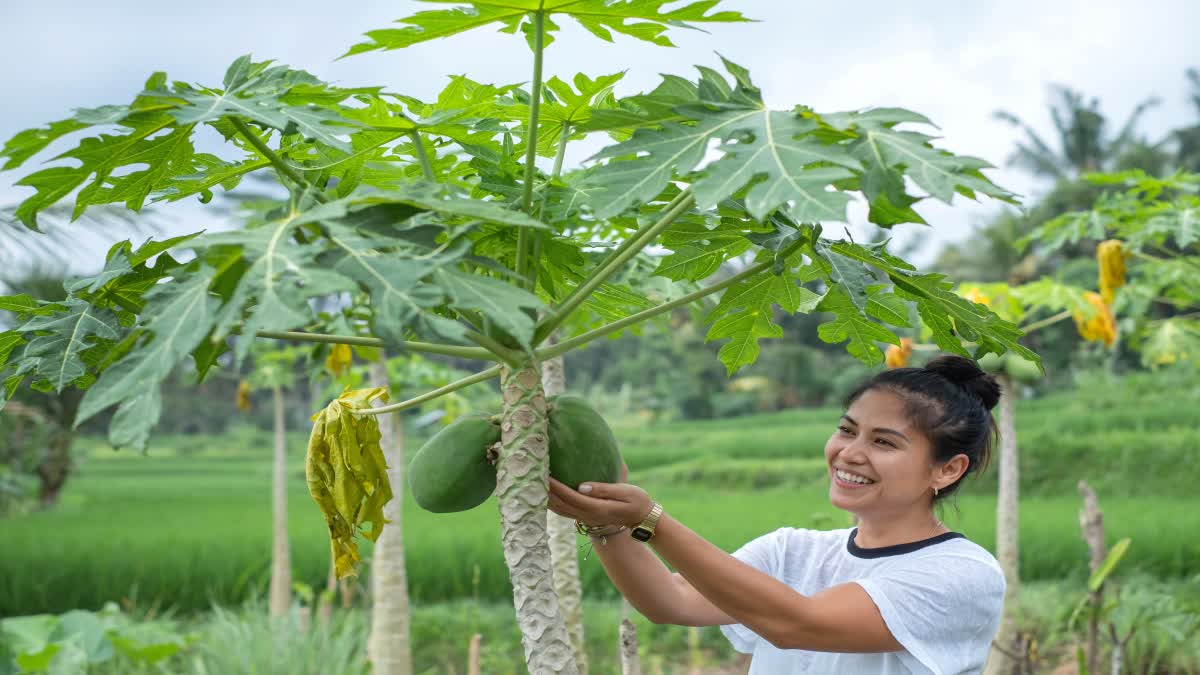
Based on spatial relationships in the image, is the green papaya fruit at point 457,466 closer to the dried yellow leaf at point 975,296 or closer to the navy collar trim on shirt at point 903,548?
the navy collar trim on shirt at point 903,548

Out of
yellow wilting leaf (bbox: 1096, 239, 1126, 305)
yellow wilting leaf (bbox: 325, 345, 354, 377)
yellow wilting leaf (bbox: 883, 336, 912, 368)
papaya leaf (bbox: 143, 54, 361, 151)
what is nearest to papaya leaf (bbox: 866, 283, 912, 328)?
papaya leaf (bbox: 143, 54, 361, 151)

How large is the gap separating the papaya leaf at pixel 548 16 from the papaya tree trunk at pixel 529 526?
43cm

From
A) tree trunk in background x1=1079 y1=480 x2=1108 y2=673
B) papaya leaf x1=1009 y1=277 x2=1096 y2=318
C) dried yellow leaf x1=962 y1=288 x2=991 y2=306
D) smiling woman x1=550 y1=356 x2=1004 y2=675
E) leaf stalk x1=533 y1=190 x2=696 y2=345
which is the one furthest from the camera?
papaya leaf x1=1009 y1=277 x2=1096 y2=318

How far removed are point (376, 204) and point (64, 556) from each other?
8106 millimetres

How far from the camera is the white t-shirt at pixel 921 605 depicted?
1.57m

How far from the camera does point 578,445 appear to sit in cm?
132

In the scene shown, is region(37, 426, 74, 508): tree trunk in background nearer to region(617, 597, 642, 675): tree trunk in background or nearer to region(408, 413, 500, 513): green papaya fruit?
region(617, 597, 642, 675): tree trunk in background

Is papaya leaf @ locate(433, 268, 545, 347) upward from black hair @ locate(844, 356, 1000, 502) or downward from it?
upward

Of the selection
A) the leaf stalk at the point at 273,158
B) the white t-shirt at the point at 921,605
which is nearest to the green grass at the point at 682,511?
the white t-shirt at the point at 921,605

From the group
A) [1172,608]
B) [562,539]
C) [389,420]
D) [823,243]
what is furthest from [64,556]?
[823,243]

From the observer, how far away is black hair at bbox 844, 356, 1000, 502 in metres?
1.72

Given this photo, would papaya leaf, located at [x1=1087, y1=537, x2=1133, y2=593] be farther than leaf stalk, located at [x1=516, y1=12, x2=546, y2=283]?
Yes

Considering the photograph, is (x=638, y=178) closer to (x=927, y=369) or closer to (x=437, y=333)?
(x=437, y=333)

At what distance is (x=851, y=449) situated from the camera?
1.71 meters
